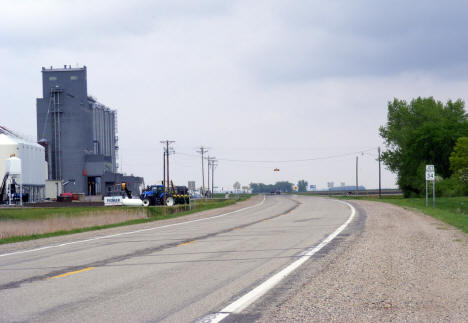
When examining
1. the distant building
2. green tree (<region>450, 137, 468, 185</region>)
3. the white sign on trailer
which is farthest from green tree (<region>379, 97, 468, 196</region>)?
the distant building

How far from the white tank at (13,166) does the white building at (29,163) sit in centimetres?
369

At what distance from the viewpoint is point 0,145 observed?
84.6m

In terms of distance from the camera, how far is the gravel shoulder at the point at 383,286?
22.4 feet

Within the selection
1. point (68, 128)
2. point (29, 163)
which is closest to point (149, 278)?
point (29, 163)

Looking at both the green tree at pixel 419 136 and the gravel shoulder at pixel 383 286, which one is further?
the green tree at pixel 419 136

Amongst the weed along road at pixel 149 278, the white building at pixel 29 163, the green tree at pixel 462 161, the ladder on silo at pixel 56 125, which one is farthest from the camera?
the ladder on silo at pixel 56 125

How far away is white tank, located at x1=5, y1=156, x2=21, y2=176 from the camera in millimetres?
79688

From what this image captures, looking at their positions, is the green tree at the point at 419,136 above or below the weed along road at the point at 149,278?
above

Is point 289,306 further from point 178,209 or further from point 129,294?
point 178,209

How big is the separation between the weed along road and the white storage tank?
67402 millimetres

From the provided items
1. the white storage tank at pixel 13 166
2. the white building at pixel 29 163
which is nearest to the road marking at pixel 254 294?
the white storage tank at pixel 13 166

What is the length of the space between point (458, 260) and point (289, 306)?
19.4ft

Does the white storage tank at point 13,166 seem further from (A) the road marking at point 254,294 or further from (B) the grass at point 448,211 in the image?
(A) the road marking at point 254,294

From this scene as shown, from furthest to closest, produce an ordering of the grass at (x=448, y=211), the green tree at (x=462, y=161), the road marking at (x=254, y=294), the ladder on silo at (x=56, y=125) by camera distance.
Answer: the ladder on silo at (x=56, y=125)
the green tree at (x=462, y=161)
the grass at (x=448, y=211)
the road marking at (x=254, y=294)
